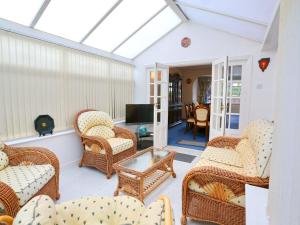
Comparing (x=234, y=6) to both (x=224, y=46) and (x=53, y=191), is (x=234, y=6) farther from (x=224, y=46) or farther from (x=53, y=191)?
(x=53, y=191)

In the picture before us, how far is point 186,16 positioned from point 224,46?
1.01m

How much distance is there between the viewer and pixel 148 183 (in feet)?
7.88

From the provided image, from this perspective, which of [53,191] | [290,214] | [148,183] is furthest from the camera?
[148,183]

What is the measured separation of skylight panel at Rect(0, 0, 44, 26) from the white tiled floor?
7.74 feet

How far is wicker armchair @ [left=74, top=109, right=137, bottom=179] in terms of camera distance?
9.27ft

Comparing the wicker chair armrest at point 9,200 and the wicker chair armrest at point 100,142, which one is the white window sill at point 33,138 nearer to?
the wicker chair armrest at point 100,142

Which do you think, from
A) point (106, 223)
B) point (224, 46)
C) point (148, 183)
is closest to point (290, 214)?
point (106, 223)

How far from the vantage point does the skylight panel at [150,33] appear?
12.5ft

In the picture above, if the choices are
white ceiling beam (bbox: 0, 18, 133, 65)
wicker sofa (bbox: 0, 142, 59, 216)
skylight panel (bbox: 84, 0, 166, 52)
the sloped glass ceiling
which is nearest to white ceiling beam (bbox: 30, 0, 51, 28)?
the sloped glass ceiling

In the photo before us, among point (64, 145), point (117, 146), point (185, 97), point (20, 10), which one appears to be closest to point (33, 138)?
point (64, 145)

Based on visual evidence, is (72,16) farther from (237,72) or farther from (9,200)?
(237,72)

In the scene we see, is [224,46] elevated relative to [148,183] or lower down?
elevated

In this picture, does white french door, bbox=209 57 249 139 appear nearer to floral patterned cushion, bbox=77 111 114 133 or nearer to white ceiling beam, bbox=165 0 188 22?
white ceiling beam, bbox=165 0 188 22

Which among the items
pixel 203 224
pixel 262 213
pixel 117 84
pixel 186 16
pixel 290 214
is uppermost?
pixel 186 16
